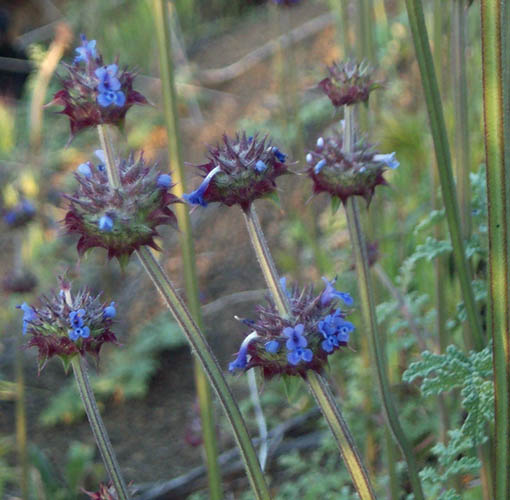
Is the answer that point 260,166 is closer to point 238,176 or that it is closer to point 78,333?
point 238,176

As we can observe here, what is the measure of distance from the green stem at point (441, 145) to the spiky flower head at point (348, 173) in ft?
0.25

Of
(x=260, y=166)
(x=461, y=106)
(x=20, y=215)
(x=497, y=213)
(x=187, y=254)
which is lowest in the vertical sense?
(x=497, y=213)

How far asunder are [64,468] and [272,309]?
1712 millimetres

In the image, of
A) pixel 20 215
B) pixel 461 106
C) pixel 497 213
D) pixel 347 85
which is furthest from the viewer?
pixel 20 215

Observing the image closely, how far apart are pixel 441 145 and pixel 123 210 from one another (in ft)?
1.37

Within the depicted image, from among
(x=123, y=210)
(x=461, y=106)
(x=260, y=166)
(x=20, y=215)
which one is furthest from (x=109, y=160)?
(x=20, y=215)

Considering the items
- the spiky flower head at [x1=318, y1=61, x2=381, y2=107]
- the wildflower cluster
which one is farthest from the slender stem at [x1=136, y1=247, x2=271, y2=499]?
the wildflower cluster

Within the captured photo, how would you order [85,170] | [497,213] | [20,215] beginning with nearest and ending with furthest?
[497,213]
[85,170]
[20,215]

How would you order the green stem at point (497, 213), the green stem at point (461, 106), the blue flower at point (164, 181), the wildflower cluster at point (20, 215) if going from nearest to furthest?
the green stem at point (497, 213), the blue flower at point (164, 181), the green stem at point (461, 106), the wildflower cluster at point (20, 215)

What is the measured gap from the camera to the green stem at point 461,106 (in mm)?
1340

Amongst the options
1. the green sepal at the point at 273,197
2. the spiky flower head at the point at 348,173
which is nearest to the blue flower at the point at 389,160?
the spiky flower head at the point at 348,173

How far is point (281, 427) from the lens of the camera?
2.47m

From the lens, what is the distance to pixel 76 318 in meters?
1.00

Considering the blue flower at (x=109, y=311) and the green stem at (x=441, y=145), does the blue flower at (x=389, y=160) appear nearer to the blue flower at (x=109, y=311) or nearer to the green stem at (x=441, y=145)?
the green stem at (x=441, y=145)
